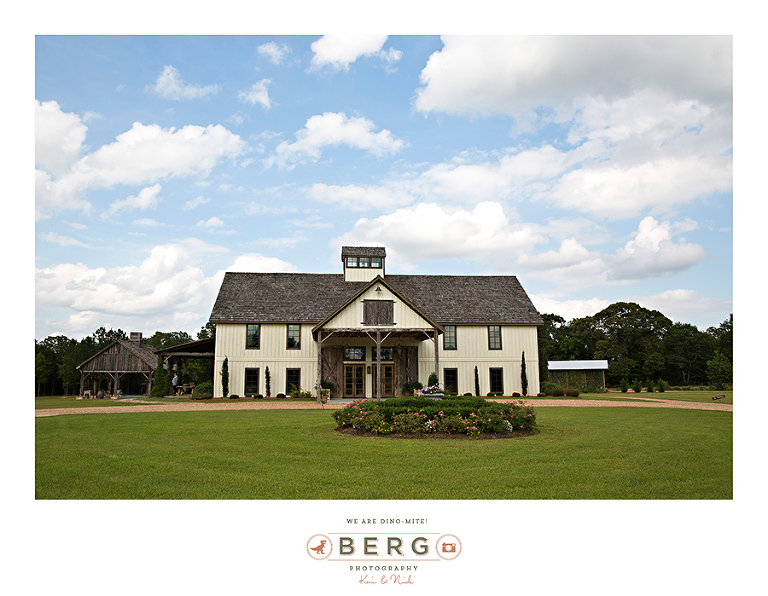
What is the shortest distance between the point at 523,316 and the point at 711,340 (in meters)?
28.2

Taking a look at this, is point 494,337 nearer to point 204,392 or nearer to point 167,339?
point 204,392

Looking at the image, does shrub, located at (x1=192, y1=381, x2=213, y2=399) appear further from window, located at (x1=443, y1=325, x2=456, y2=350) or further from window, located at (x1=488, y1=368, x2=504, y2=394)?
window, located at (x1=488, y1=368, x2=504, y2=394)

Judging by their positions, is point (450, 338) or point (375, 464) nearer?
point (375, 464)

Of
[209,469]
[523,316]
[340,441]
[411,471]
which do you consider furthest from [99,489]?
[523,316]

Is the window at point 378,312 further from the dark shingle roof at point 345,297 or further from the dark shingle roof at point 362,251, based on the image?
the dark shingle roof at point 362,251

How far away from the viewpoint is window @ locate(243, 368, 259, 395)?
27.7 metres

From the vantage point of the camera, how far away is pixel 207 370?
36.7 meters

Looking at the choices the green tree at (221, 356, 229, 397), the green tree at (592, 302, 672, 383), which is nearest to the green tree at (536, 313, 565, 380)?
the green tree at (592, 302, 672, 383)

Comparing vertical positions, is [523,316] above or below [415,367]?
above

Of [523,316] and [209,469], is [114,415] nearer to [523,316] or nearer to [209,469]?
[209,469]

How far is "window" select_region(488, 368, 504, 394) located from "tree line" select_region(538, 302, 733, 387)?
15.9 m

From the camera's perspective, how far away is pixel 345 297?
29875mm
